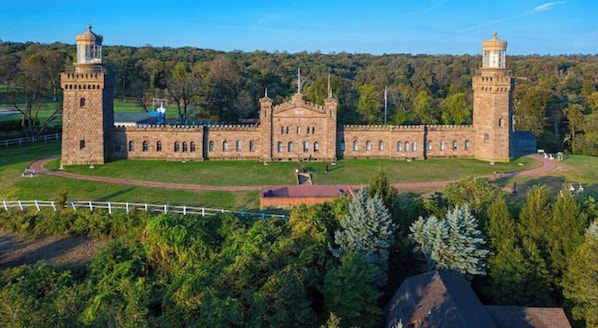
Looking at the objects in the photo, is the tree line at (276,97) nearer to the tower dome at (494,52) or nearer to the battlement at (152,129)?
the battlement at (152,129)

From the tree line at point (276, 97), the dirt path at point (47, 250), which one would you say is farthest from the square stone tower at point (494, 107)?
the dirt path at point (47, 250)

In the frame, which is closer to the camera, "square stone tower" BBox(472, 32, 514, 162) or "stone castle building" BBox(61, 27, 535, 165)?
"stone castle building" BBox(61, 27, 535, 165)

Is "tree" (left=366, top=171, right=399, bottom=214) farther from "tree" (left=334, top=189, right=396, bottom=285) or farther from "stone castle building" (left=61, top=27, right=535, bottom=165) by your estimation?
"stone castle building" (left=61, top=27, right=535, bottom=165)

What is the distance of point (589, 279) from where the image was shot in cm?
2309

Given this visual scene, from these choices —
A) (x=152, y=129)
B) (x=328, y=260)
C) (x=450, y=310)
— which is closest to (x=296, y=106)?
(x=152, y=129)

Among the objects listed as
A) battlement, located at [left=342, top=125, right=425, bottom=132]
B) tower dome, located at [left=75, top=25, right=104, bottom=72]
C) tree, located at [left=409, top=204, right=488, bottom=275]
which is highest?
tower dome, located at [left=75, top=25, right=104, bottom=72]

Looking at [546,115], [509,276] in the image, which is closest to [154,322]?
[509,276]

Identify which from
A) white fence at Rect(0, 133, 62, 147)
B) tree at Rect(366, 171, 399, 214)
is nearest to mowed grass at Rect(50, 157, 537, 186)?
tree at Rect(366, 171, 399, 214)

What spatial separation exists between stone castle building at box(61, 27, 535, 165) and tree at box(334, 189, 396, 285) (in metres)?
20.6

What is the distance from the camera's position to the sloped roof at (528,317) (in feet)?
68.6

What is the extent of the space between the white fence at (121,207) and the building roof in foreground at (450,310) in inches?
431

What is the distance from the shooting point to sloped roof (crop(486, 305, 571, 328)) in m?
20.9

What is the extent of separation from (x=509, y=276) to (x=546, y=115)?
48091 mm

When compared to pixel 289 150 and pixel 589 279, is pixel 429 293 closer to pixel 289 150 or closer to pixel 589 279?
pixel 589 279
